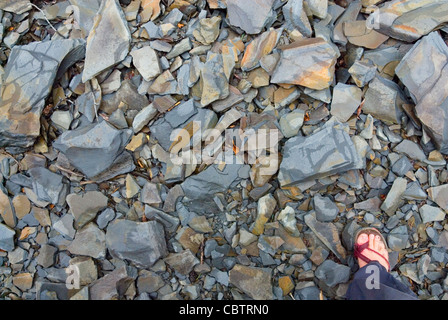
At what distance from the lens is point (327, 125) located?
222 cm

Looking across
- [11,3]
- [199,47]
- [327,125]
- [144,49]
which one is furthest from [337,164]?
[11,3]

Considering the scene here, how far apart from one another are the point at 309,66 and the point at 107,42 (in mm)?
1343

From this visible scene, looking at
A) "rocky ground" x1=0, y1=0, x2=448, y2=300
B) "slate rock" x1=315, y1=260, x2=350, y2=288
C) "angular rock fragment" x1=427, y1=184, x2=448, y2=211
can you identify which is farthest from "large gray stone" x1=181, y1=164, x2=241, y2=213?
"angular rock fragment" x1=427, y1=184, x2=448, y2=211


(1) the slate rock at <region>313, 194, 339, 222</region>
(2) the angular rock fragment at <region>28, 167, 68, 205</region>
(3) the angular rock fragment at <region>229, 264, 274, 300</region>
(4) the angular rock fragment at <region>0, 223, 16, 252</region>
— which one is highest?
(2) the angular rock fragment at <region>28, 167, 68, 205</region>

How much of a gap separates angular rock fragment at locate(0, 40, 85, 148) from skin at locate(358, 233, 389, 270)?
87.8 inches

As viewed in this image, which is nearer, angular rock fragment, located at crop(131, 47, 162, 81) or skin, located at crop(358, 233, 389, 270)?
Answer: skin, located at crop(358, 233, 389, 270)

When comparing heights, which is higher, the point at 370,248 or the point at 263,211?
the point at 263,211

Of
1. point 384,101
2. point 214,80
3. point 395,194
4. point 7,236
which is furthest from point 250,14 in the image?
point 7,236

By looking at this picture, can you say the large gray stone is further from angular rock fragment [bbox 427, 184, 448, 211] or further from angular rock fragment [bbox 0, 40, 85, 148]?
angular rock fragment [bbox 427, 184, 448, 211]

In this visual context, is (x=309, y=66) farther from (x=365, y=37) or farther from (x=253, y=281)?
(x=253, y=281)

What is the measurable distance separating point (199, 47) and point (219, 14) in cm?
29

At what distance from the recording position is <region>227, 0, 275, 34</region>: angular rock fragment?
2.27 metres

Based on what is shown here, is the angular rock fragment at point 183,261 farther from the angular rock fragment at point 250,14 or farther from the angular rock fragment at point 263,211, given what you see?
the angular rock fragment at point 250,14

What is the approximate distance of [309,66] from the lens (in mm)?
2203
